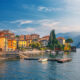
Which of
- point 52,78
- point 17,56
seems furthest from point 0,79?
point 17,56

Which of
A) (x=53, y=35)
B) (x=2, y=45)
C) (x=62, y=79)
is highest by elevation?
(x=53, y=35)

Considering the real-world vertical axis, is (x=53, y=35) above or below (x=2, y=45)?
above

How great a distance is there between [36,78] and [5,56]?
50.6 meters

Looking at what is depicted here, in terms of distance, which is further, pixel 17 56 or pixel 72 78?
pixel 17 56

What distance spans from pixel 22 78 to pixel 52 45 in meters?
148

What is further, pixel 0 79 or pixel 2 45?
pixel 2 45

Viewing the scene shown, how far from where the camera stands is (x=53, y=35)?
185500 mm

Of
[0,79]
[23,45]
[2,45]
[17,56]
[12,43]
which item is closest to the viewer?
[0,79]

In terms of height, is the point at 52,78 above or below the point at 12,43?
below

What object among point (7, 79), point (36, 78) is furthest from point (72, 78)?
point (7, 79)

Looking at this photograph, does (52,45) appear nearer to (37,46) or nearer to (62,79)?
(37,46)

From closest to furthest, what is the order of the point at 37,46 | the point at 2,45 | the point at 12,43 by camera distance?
the point at 2,45
the point at 12,43
the point at 37,46

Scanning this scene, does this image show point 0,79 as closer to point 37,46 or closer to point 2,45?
point 2,45

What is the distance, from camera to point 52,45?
18838 cm
